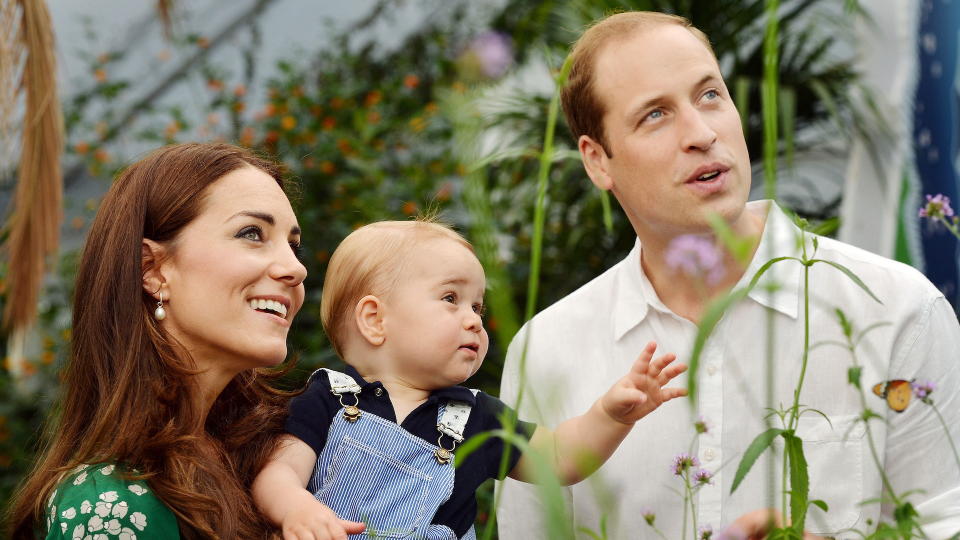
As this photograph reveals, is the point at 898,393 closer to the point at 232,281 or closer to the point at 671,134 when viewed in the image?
the point at 671,134

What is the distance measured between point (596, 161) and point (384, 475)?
908 mm

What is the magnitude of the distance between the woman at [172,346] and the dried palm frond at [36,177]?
928 mm

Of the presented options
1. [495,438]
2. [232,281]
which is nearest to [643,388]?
[495,438]

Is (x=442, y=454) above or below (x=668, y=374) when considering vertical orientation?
below

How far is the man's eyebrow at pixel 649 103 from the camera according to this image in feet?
5.86

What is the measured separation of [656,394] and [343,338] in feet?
2.20

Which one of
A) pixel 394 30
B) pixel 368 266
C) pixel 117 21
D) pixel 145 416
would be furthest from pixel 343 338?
pixel 117 21

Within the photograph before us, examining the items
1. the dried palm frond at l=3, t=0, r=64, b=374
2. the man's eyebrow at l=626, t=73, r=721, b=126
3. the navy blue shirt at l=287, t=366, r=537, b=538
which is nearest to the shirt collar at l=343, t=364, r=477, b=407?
the navy blue shirt at l=287, t=366, r=537, b=538

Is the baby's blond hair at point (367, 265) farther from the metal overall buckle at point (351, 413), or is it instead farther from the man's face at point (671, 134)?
the man's face at point (671, 134)

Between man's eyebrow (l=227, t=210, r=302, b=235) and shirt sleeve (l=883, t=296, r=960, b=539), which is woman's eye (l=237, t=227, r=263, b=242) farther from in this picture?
shirt sleeve (l=883, t=296, r=960, b=539)

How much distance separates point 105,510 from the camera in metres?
1.25

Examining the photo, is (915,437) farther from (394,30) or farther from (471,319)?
(394,30)

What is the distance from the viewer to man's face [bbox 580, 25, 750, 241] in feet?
5.68

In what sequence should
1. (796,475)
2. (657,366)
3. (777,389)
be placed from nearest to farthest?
(796,475), (657,366), (777,389)
